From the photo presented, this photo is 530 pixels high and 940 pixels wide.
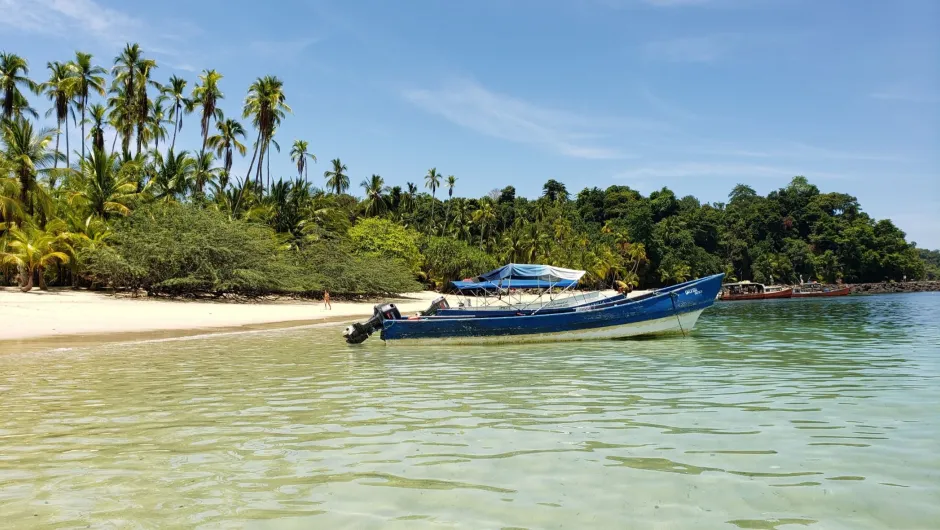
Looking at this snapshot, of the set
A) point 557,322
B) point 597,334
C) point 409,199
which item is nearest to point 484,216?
point 409,199

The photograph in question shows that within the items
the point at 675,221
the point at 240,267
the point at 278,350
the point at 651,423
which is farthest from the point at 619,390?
the point at 675,221

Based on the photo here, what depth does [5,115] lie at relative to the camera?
43688 millimetres

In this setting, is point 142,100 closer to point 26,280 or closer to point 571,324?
point 26,280

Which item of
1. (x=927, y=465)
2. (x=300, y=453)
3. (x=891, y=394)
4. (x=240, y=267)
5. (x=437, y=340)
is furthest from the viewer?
(x=240, y=267)

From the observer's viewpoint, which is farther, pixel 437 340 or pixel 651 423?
pixel 437 340

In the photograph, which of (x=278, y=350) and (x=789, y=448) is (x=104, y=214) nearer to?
A: (x=278, y=350)

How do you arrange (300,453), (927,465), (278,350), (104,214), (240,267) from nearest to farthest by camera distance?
1. (927,465)
2. (300,453)
3. (278,350)
4. (240,267)
5. (104,214)

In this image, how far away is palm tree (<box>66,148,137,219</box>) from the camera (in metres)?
41.2

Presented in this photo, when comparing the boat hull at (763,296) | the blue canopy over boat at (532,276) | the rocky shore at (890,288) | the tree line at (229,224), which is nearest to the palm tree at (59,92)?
the tree line at (229,224)

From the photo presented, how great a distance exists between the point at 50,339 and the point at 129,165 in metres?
28.0

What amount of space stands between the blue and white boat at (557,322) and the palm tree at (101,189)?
29.7 m

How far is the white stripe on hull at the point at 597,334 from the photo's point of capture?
63.0ft

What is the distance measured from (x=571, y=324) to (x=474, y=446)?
13.1m

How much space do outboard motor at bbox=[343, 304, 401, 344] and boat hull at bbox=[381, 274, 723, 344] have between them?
0.38 m
